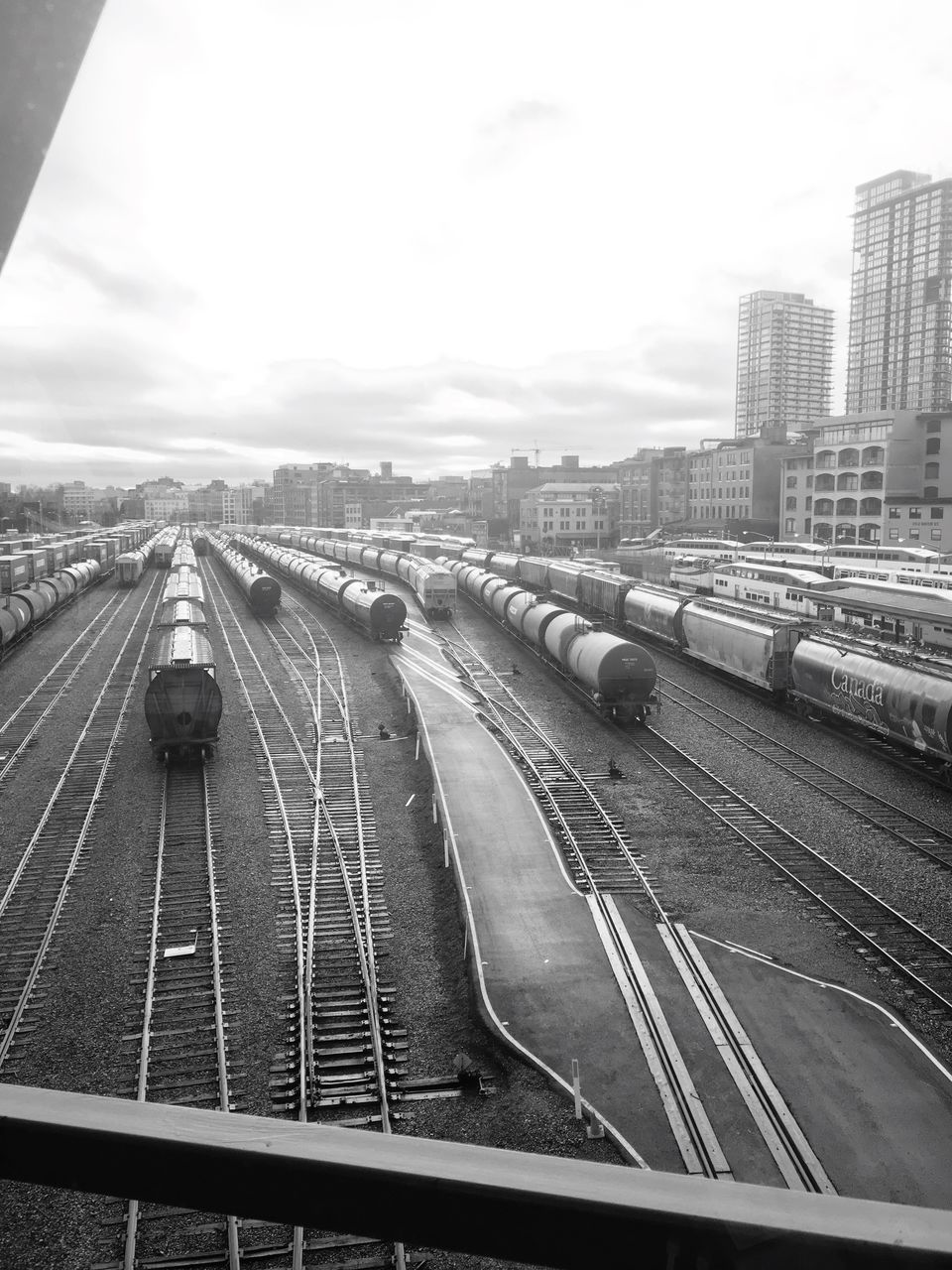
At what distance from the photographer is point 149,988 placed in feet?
37.8

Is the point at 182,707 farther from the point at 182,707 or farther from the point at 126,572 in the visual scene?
the point at 126,572

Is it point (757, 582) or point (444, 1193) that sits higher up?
point (444, 1193)

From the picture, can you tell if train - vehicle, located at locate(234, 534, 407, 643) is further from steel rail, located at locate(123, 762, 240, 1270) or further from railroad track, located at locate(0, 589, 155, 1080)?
steel rail, located at locate(123, 762, 240, 1270)

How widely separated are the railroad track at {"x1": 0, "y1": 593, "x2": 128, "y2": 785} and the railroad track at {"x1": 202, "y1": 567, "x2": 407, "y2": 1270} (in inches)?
224

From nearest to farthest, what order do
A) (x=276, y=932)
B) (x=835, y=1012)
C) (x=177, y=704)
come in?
(x=835, y=1012), (x=276, y=932), (x=177, y=704)

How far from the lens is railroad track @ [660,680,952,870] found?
16.3 m

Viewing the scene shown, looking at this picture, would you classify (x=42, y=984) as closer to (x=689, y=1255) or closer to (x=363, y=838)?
(x=363, y=838)

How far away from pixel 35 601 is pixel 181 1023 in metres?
32.7

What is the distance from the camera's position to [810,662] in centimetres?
2403

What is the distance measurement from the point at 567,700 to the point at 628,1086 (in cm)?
1858

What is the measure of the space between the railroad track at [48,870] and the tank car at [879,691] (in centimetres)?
1694

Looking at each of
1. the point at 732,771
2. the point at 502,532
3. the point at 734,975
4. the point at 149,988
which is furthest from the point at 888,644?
the point at 502,532

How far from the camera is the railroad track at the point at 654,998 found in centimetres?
852

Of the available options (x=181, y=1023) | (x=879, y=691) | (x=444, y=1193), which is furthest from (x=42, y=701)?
(x=444, y=1193)
